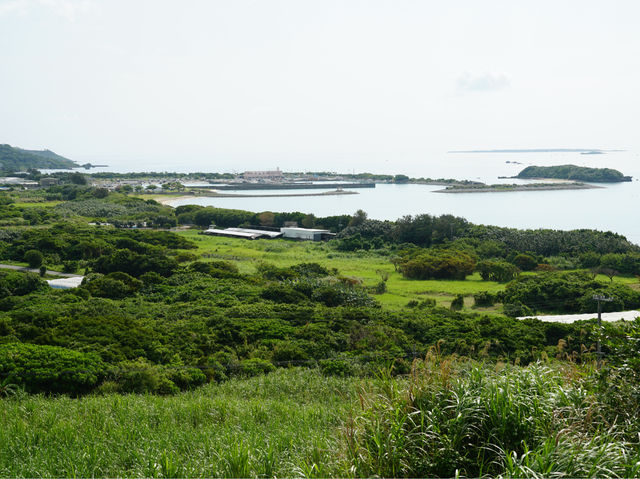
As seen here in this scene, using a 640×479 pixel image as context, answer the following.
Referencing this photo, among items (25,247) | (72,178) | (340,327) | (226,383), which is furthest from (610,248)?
(72,178)

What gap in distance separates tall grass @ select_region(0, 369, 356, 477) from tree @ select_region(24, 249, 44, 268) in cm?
2024

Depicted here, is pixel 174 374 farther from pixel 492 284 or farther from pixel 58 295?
pixel 492 284

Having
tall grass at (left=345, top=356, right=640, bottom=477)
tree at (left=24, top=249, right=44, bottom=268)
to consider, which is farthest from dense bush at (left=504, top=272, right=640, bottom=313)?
tree at (left=24, top=249, right=44, bottom=268)

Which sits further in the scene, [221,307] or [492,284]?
[492,284]

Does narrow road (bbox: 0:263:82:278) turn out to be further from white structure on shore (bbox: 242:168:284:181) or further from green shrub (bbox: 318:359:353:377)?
white structure on shore (bbox: 242:168:284:181)

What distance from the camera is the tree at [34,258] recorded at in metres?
26.8

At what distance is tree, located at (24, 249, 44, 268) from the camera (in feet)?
87.9

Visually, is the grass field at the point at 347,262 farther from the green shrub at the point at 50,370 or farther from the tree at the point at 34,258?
the green shrub at the point at 50,370

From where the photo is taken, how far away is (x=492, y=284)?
2598cm

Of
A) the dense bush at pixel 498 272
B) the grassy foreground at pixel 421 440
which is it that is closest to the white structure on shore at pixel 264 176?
the dense bush at pixel 498 272

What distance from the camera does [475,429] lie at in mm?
4160

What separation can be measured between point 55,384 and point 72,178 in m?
78.6

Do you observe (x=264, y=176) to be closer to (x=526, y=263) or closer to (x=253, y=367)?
(x=526, y=263)

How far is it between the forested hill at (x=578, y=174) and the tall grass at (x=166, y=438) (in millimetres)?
92088
